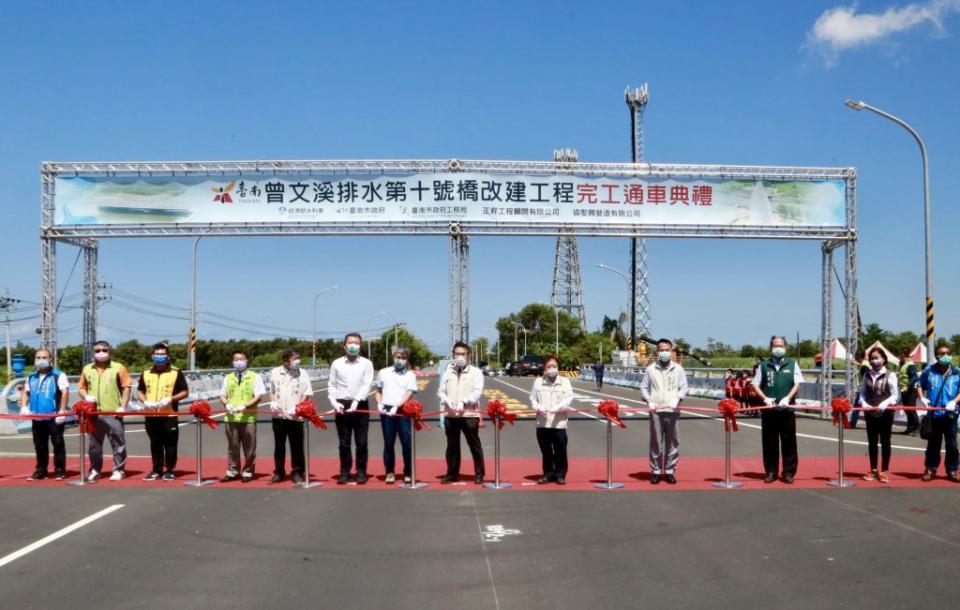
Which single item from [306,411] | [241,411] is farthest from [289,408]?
[241,411]

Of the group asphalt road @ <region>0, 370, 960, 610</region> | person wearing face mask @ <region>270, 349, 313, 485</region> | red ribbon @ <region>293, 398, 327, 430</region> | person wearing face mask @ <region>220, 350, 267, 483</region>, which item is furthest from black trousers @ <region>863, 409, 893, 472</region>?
person wearing face mask @ <region>220, 350, 267, 483</region>

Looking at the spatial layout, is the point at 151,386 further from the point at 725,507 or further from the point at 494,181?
the point at 494,181

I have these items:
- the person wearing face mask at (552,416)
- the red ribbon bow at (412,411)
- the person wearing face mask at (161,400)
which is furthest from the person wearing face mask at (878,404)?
the person wearing face mask at (161,400)

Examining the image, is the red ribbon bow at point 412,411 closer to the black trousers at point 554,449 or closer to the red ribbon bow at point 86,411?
the black trousers at point 554,449

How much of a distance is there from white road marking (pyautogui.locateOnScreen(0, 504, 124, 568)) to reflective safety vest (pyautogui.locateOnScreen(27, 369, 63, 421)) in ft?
8.58

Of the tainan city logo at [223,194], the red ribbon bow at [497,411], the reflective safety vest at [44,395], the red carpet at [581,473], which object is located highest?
the tainan city logo at [223,194]

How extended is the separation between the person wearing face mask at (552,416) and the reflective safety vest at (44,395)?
648 centimetres

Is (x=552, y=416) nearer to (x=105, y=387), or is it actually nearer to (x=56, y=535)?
(x=56, y=535)

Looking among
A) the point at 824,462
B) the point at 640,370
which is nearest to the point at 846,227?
the point at 824,462

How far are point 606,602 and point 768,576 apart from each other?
4.95 ft

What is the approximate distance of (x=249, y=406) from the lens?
37.1 ft

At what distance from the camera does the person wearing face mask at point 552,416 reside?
11.0m

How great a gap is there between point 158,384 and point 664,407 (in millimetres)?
6883

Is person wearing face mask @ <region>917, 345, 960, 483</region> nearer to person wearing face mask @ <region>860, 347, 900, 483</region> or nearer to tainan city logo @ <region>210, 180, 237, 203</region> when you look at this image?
person wearing face mask @ <region>860, 347, 900, 483</region>
